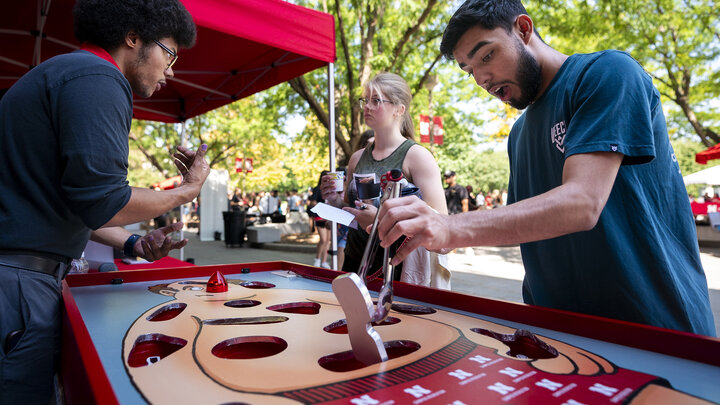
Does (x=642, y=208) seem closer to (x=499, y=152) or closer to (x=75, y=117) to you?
(x=75, y=117)

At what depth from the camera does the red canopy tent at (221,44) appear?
3836 mm

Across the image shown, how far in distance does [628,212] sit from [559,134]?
0.98ft

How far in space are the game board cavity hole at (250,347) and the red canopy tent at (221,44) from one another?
3159 millimetres

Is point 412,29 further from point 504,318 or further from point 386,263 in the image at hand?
point 386,263

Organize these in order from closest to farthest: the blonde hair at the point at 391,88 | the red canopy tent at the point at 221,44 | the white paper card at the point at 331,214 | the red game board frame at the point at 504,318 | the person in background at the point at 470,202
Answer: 1. the red game board frame at the point at 504,318
2. the white paper card at the point at 331,214
3. the blonde hair at the point at 391,88
4. the red canopy tent at the point at 221,44
5. the person in background at the point at 470,202

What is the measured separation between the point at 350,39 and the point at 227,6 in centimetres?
771

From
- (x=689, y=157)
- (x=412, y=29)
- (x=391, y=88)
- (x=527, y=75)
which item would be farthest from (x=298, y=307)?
(x=689, y=157)

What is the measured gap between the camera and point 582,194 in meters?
1.03

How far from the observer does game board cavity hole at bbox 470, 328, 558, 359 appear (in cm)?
106

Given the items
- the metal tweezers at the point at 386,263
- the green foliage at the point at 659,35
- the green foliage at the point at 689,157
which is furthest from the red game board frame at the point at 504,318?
the green foliage at the point at 689,157

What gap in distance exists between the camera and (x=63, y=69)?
127 cm

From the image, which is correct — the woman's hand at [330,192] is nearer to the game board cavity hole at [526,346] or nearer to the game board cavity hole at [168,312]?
the game board cavity hole at [168,312]

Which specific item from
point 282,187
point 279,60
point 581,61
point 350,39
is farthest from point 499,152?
point 581,61

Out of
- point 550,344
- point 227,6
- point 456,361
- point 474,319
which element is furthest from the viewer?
point 227,6
